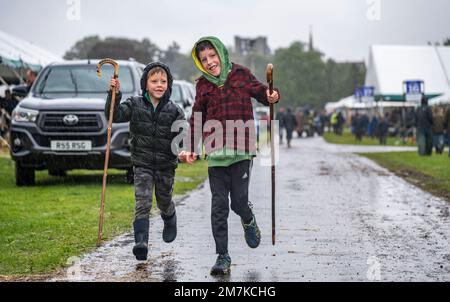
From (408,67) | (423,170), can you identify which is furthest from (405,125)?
(423,170)

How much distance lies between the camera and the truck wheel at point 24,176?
16078 mm

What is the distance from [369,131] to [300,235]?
45997 mm

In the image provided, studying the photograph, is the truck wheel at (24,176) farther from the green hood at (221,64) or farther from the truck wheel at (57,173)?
the green hood at (221,64)

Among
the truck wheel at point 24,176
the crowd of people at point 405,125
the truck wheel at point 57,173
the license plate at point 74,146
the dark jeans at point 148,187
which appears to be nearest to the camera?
the dark jeans at point 148,187

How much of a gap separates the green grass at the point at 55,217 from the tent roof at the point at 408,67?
4163 cm

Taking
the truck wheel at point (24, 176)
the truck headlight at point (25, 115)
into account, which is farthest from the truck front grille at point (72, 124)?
the truck wheel at point (24, 176)

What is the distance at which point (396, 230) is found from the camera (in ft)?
33.7

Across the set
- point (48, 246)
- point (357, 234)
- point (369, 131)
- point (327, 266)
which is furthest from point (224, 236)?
point (369, 131)

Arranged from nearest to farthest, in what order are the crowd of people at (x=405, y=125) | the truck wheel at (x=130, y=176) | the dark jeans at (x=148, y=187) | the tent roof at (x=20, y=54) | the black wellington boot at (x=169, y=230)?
the dark jeans at (x=148, y=187) → the black wellington boot at (x=169, y=230) → the truck wheel at (x=130, y=176) → the tent roof at (x=20, y=54) → the crowd of people at (x=405, y=125)

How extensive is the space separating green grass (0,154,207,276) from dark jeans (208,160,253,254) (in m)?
1.30

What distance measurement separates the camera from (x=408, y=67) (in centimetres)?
6122

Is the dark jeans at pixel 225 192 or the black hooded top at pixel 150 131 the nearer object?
the dark jeans at pixel 225 192

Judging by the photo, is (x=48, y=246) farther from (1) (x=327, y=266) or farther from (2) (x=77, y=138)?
(2) (x=77, y=138)

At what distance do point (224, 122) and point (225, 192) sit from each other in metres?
0.58
